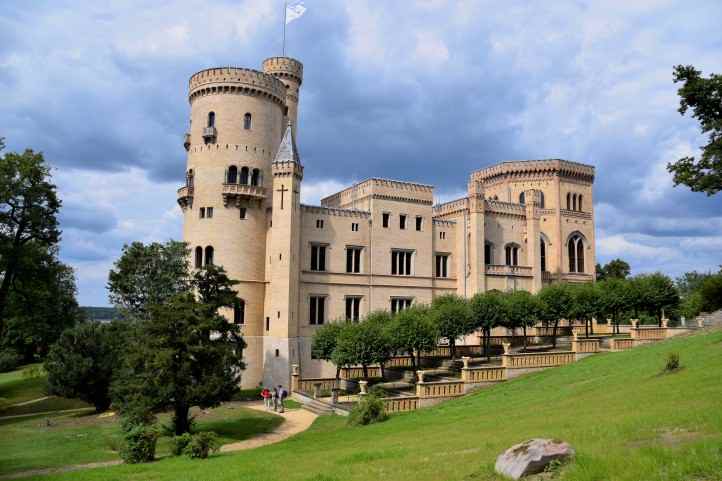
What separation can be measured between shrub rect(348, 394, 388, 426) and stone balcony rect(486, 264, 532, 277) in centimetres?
3010

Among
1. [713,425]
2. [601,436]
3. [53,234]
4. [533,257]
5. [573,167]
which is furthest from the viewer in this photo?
[573,167]

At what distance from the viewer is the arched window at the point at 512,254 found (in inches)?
2314

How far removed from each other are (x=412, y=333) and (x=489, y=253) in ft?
70.7

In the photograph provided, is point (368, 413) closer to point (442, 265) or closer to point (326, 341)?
point (326, 341)

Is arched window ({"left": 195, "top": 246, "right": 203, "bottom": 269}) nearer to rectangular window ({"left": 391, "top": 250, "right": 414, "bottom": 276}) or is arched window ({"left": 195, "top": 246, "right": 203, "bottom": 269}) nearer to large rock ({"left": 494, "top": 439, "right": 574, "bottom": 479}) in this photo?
rectangular window ({"left": 391, "top": 250, "right": 414, "bottom": 276})

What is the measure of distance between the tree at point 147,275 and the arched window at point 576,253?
1611 inches

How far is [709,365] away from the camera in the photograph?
21656 millimetres

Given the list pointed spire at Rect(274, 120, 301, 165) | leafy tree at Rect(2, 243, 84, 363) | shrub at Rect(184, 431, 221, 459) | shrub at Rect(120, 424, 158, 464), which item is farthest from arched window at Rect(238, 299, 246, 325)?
shrub at Rect(184, 431, 221, 459)

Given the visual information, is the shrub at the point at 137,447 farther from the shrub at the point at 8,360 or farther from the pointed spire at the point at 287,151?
the shrub at the point at 8,360

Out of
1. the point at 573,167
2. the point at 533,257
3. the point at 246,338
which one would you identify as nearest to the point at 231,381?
the point at 246,338

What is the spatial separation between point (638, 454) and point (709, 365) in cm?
1349

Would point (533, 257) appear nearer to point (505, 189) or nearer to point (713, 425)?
point (505, 189)

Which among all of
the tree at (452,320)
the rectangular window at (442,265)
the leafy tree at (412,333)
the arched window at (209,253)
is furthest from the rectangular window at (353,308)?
the arched window at (209,253)

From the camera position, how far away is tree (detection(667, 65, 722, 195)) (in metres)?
25.1
